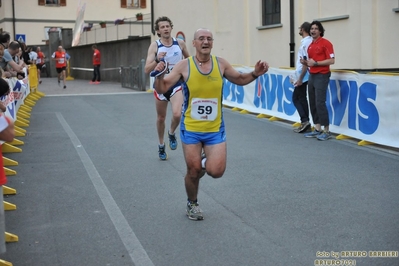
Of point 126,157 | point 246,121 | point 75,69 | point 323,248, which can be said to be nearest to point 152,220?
point 323,248

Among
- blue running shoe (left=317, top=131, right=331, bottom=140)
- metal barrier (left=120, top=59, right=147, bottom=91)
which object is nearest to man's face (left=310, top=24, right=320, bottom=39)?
blue running shoe (left=317, top=131, right=331, bottom=140)

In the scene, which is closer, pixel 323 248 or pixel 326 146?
pixel 323 248

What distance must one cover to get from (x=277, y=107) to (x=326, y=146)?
163 inches

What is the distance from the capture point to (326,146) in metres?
11.5

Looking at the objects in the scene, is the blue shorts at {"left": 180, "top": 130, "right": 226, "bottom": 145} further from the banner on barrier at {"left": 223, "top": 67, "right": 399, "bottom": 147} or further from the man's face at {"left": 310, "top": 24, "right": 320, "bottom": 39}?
the man's face at {"left": 310, "top": 24, "right": 320, "bottom": 39}

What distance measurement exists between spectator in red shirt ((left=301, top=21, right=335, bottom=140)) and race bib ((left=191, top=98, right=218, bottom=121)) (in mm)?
5889

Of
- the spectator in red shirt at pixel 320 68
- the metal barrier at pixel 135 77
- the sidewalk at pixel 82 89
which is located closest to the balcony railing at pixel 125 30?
the sidewalk at pixel 82 89

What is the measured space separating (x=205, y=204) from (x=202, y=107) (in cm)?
133

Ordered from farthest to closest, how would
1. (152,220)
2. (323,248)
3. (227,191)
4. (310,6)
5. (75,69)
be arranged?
(75,69) < (310,6) < (227,191) < (152,220) < (323,248)

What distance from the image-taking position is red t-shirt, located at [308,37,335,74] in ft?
39.2

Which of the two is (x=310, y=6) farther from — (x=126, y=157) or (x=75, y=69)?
(x=75, y=69)

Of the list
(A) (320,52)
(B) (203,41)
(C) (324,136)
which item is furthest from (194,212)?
(A) (320,52)

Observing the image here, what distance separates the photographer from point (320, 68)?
39.8 ft

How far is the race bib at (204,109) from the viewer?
21.1 feet
